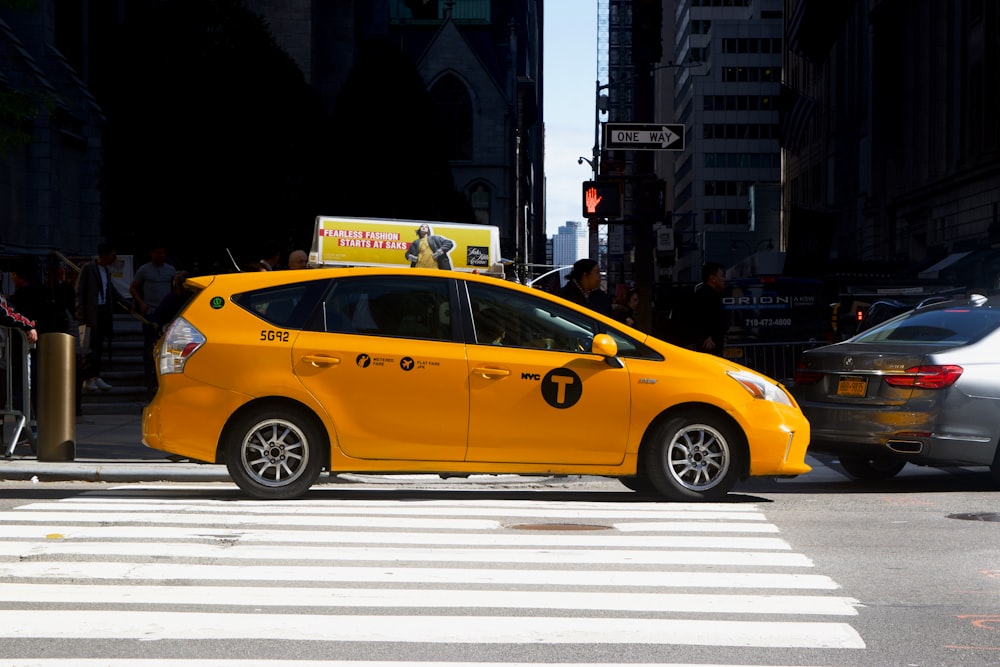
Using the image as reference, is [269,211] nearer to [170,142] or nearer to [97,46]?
[170,142]

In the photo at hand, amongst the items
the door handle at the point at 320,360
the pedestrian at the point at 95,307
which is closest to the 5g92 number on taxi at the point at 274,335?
the door handle at the point at 320,360

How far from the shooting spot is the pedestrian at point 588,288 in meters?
14.0

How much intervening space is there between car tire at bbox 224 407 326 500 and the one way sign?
5.12m

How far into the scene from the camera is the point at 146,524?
363 inches

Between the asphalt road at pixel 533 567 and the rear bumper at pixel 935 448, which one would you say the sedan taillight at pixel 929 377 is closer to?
the rear bumper at pixel 935 448

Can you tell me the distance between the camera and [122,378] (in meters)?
21.9

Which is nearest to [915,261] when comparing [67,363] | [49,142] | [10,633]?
[49,142]

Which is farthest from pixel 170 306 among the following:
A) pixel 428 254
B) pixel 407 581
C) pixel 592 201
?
pixel 407 581

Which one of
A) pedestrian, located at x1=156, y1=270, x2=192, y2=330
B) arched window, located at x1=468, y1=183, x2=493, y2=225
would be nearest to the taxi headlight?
pedestrian, located at x1=156, y1=270, x2=192, y2=330

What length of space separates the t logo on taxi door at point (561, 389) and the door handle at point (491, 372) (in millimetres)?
289

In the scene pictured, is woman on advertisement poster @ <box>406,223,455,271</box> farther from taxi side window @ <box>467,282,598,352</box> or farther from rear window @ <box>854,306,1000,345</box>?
taxi side window @ <box>467,282,598,352</box>

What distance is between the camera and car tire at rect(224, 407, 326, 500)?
10.5 metres

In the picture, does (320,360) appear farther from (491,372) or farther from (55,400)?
(55,400)

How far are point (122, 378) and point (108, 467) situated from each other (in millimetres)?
9884
